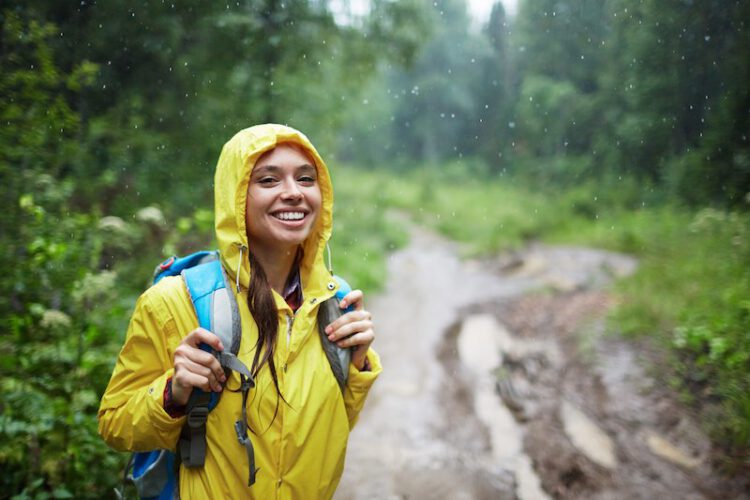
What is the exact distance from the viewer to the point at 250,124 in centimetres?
842

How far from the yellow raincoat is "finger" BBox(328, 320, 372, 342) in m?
0.09

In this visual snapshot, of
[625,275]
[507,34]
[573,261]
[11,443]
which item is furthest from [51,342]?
[507,34]

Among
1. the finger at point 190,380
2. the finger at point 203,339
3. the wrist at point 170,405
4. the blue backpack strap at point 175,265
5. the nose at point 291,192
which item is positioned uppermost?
the nose at point 291,192

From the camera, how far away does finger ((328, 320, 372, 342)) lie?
1.81 meters

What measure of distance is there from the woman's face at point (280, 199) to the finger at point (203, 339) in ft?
1.50

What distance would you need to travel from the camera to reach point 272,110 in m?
8.73

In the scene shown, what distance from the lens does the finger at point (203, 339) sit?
152 cm

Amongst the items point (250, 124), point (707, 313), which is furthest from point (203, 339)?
point (250, 124)

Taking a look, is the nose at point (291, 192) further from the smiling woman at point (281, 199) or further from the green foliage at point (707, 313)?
the green foliage at point (707, 313)

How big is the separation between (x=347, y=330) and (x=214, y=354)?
19.6 inches

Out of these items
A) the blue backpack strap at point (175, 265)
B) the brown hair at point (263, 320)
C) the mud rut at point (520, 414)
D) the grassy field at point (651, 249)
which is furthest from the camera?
the grassy field at point (651, 249)

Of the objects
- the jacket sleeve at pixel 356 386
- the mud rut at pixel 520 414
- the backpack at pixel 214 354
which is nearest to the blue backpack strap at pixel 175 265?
the backpack at pixel 214 354

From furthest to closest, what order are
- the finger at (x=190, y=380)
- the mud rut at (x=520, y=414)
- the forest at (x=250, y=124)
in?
1. the mud rut at (x=520, y=414)
2. the forest at (x=250, y=124)
3. the finger at (x=190, y=380)

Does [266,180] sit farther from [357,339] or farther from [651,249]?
[651,249]
